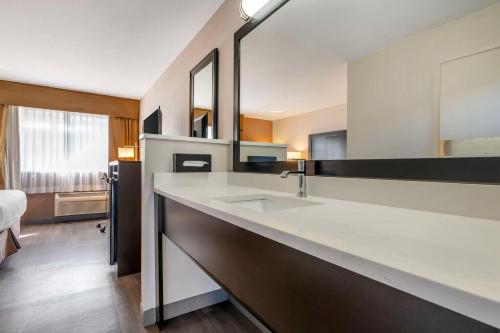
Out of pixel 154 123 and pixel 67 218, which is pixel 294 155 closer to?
pixel 154 123

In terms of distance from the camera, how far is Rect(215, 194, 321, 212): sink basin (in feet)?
3.77

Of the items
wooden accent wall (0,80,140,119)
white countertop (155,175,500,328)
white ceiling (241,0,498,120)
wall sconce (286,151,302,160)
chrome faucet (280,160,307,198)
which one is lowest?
white countertop (155,175,500,328)

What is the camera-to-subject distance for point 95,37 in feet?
8.59

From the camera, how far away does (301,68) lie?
129cm

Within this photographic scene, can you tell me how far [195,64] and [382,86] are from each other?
2.03 m

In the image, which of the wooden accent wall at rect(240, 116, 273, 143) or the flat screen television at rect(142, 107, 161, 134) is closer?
the wooden accent wall at rect(240, 116, 273, 143)

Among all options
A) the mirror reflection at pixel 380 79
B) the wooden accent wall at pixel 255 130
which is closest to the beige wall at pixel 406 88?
the mirror reflection at pixel 380 79

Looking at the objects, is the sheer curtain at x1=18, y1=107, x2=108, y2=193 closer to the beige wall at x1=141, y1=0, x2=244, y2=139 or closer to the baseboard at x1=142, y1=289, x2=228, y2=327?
the beige wall at x1=141, y1=0, x2=244, y2=139

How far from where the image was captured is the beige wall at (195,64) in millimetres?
1905

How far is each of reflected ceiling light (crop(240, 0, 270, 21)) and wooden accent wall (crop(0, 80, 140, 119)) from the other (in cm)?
422

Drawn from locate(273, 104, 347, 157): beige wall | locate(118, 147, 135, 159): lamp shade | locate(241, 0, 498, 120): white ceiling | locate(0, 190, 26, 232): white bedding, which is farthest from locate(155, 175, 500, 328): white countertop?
locate(118, 147, 135, 159): lamp shade

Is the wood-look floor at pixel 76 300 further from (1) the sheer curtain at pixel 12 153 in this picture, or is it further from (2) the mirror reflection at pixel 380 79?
(1) the sheer curtain at pixel 12 153

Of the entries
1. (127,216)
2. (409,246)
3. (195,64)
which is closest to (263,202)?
(409,246)

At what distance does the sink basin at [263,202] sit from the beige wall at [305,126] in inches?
10.6
